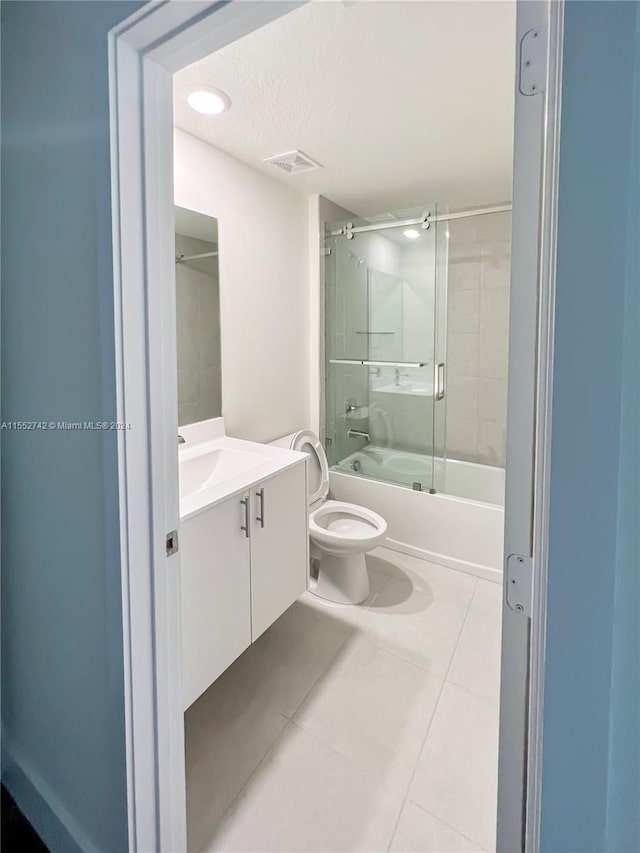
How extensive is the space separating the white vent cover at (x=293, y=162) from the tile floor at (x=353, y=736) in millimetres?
2267

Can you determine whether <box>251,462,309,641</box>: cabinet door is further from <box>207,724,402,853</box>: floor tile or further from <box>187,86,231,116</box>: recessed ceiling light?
<box>187,86,231,116</box>: recessed ceiling light

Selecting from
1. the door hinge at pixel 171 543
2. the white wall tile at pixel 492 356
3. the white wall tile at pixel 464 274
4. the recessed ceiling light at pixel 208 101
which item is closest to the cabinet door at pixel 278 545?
the door hinge at pixel 171 543

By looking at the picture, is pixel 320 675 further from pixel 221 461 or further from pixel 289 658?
pixel 221 461

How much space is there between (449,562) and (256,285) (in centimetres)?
199

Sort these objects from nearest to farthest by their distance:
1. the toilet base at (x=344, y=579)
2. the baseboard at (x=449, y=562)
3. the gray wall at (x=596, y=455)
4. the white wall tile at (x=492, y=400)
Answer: the gray wall at (x=596, y=455), the toilet base at (x=344, y=579), the baseboard at (x=449, y=562), the white wall tile at (x=492, y=400)

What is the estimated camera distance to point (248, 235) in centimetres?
231

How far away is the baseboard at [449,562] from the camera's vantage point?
253 cm

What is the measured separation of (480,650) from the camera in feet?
6.44

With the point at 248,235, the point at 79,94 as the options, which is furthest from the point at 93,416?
the point at 248,235

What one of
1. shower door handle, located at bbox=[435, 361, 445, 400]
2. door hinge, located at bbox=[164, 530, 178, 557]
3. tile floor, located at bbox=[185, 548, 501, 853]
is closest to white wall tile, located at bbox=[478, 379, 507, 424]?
shower door handle, located at bbox=[435, 361, 445, 400]

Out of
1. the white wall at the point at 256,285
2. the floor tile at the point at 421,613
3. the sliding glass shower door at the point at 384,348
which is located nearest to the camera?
the floor tile at the point at 421,613

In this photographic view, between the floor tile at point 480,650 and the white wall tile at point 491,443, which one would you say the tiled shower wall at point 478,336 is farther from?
the floor tile at point 480,650

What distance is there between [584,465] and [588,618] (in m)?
0.19

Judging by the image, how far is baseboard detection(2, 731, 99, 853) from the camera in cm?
116
